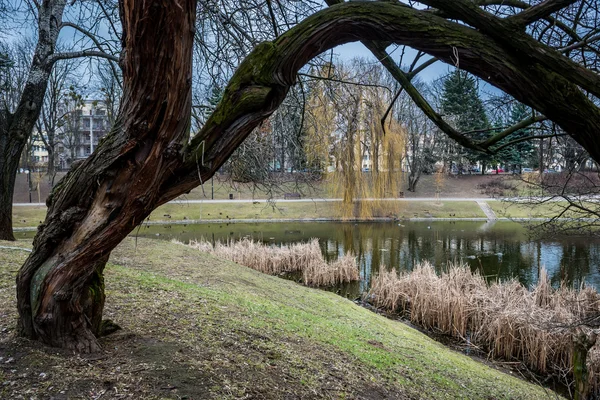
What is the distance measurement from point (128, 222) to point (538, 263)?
14.6 metres

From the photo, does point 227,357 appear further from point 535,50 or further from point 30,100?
point 30,100

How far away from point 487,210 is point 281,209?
14915mm

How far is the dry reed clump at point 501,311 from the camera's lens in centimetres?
614

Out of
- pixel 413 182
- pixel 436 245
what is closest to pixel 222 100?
pixel 436 245

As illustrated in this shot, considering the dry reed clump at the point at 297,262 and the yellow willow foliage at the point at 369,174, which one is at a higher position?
the yellow willow foliage at the point at 369,174

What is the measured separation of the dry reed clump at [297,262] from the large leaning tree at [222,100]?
8996 mm

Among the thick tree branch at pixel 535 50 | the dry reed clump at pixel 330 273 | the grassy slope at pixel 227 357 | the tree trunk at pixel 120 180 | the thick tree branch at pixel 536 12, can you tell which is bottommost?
the dry reed clump at pixel 330 273

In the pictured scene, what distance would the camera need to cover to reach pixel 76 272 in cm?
217

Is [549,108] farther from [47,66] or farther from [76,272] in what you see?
[47,66]

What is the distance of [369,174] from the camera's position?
74.9 ft

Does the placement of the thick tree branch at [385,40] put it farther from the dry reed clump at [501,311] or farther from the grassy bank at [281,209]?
the grassy bank at [281,209]

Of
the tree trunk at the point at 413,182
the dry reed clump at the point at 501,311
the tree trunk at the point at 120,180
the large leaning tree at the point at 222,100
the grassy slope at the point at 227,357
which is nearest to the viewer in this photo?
the tree trunk at the point at 120,180

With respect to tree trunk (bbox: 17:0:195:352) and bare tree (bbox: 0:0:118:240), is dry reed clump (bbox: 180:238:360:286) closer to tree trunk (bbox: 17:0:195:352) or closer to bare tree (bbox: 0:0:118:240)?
bare tree (bbox: 0:0:118:240)

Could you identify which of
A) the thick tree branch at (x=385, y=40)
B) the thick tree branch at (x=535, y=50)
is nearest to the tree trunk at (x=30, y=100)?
the thick tree branch at (x=385, y=40)
